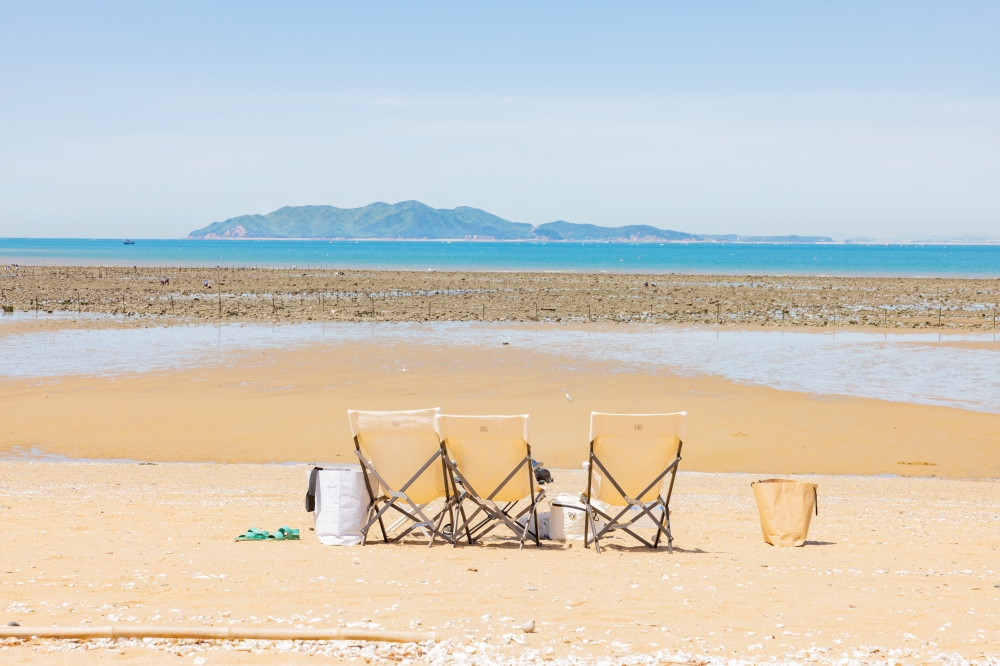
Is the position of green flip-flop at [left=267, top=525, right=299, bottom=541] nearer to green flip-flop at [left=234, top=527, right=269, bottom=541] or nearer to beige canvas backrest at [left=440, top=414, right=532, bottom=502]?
green flip-flop at [left=234, top=527, right=269, bottom=541]

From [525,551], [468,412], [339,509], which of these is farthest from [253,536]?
[468,412]

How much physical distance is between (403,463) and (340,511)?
686 millimetres

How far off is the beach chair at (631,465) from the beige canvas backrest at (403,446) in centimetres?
139

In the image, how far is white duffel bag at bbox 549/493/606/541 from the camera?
325 inches

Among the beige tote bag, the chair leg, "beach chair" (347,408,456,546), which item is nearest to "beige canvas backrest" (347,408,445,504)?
"beach chair" (347,408,456,546)

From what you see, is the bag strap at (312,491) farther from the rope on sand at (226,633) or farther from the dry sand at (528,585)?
the rope on sand at (226,633)

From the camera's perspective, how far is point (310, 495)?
8.13 m

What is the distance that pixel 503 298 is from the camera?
42438 mm

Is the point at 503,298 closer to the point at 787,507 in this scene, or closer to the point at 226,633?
the point at 787,507

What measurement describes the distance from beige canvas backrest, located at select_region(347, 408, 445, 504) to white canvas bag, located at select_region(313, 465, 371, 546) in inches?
11.8

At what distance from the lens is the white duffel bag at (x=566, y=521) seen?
8.26 m

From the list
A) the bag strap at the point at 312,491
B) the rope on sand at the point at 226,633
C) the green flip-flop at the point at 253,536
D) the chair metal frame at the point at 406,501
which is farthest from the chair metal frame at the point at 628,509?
the rope on sand at the point at 226,633

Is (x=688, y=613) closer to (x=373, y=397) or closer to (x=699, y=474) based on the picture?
(x=699, y=474)

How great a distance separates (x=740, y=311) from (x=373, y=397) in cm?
2237
